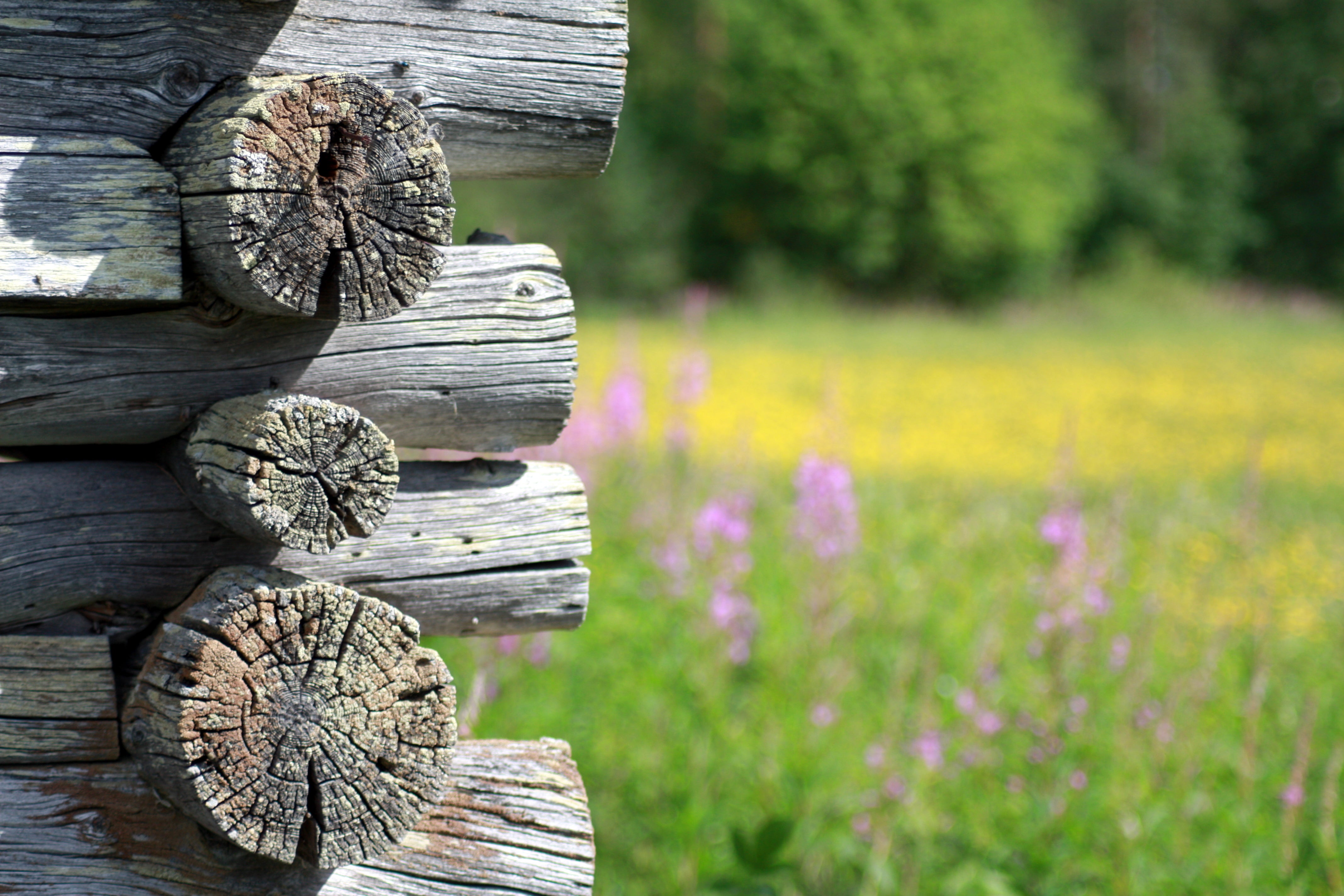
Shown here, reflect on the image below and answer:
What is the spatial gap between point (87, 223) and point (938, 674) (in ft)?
11.8

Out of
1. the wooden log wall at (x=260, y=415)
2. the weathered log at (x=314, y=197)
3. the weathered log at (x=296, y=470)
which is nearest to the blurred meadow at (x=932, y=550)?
Answer: the wooden log wall at (x=260, y=415)

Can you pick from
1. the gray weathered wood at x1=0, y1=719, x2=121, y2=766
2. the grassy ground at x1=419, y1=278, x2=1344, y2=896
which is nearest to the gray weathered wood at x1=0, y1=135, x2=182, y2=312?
the gray weathered wood at x1=0, y1=719, x2=121, y2=766

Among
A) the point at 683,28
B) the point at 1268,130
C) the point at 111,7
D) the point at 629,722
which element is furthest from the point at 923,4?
the point at 111,7

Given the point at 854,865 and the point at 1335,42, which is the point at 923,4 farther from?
the point at 854,865

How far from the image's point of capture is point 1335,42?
2561 cm

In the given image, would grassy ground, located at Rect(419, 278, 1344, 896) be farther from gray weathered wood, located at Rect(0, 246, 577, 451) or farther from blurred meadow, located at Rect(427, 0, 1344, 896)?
gray weathered wood, located at Rect(0, 246, 577, 451)

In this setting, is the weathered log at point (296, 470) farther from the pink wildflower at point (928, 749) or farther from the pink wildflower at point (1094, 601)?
the pink wildflower at point (1094, 601)

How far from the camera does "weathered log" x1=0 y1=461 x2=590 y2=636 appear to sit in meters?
1.63

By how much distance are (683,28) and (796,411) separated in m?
19.0

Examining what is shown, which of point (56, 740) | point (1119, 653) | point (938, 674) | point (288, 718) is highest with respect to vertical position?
point (288, 718)

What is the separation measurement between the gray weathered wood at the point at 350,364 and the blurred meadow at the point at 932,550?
822 millimetres

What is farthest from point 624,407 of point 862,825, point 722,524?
point 862,825

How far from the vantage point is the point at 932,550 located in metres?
5.81

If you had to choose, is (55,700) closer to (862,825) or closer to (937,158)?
(862,825)
